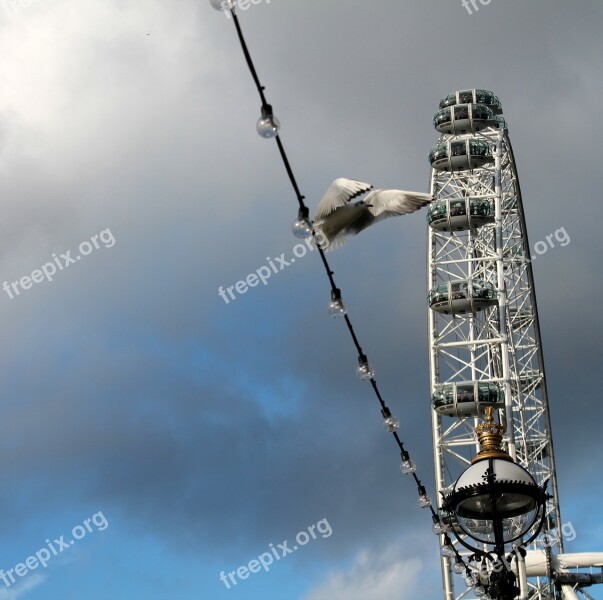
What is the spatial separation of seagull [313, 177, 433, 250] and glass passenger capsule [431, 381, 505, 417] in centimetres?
4198

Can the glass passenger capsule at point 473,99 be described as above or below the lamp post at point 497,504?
above

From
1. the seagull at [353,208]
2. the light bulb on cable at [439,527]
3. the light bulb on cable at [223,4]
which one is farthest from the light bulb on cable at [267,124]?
the light bulb on cable at [439,527]

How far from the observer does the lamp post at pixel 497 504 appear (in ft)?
42.1

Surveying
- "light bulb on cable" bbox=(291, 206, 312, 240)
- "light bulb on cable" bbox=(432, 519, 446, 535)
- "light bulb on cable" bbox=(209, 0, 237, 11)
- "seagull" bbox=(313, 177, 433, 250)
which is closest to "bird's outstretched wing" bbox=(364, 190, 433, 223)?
"seagull" bbox=(313, 177, 433, 250)

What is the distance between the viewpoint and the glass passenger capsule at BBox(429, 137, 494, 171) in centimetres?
6078

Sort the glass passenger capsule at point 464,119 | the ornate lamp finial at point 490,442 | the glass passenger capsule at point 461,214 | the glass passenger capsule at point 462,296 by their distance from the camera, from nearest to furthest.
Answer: the ornate lamp finial at point 490,442 < the glass passenger capsule at point 462,296 < the glass passenger capsule at point 461,214 < the glass passenger capsule at point 464,119

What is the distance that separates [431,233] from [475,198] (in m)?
3.06

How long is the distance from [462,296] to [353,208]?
43.5 meters

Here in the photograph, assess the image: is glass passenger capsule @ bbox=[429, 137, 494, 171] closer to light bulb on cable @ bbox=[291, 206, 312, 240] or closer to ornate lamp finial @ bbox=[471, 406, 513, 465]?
ornate lamp finial @ bbox=[471, 406, 513, 465]

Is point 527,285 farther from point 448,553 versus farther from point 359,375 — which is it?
point 359,375

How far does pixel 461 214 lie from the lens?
58844 mm

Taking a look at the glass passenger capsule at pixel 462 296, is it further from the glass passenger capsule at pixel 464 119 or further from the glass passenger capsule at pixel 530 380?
the glass passenger capsule at pixel 464 119

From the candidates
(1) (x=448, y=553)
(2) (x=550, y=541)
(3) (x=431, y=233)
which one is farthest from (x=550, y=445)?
(1) (x=448, y=553)

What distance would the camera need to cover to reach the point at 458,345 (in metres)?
59.2
